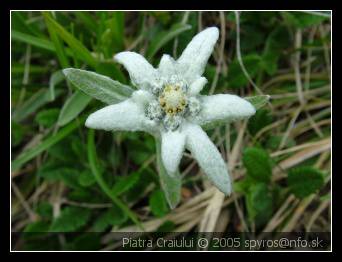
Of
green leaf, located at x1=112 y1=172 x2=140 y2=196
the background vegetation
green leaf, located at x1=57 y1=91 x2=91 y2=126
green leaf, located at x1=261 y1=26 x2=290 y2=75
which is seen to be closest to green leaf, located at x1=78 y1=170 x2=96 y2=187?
the background vegetation

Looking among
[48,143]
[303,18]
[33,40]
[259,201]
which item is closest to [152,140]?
[48,143]

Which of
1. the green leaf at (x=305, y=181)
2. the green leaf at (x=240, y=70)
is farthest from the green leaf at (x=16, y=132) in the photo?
the green leaf at (x=305, y=181)

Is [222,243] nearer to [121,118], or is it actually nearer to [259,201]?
[259,201]

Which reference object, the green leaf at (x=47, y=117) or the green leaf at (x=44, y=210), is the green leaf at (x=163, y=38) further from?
the green leaf at (x=44, y=210)

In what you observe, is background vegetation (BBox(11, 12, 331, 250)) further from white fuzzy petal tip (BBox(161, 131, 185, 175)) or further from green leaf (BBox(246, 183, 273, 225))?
white fuzzy petal tip (BBox(161, 131, 185, 175))

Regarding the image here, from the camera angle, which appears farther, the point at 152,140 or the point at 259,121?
the point at 152,140

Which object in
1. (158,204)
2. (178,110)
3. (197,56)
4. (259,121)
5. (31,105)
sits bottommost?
(158,204)
